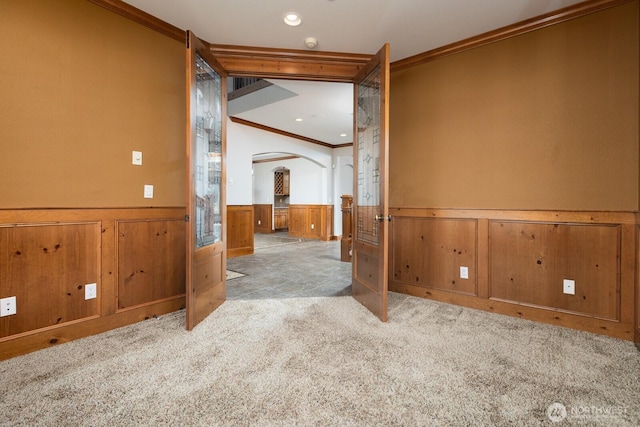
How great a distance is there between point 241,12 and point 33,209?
6.80 ft

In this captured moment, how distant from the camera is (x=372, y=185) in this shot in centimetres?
311

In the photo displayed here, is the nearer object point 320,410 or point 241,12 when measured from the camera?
point 320,410

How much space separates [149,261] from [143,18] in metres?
2.00

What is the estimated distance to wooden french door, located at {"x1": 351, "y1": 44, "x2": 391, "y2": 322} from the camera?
2.54 metres

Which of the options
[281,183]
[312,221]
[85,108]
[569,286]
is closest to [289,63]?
[85,108]

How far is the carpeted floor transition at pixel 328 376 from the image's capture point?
1.43 meters

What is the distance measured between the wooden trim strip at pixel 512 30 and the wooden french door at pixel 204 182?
6.40ft

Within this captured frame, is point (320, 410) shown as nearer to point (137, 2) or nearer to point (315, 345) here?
point (315, 345)

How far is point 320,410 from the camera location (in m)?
1.46

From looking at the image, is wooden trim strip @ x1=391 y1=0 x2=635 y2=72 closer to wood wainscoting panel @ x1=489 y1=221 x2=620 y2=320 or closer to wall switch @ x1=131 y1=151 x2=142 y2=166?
wood wainscoting panel @ x1=489 y1=221 x2=620 y2=320

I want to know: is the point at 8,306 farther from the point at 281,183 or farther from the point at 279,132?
the point at 281,183

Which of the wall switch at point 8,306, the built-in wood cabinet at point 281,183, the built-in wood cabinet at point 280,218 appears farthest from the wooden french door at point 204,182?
the built-in wood cabinet at point 281,183

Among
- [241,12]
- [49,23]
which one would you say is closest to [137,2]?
[49,23]

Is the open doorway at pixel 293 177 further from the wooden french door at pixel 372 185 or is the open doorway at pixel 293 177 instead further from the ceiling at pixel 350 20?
the ceiling at pixel 350 20
